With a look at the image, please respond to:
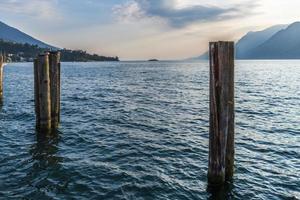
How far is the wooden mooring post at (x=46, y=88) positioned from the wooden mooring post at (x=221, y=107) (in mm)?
9873

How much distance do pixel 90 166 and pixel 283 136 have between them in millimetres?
12153

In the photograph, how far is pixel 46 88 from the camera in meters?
17.2

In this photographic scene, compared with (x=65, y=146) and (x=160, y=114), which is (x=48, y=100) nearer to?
(x=65, y=146)

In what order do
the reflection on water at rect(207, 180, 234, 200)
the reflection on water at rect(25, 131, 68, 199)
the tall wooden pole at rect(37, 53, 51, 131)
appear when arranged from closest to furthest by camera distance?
the reflection on water at rect(207, 180, 234, 200) → the reflection on water at rect(25, 131, 68, 199) → the tall wooden pole at rect(37, 53, 51, 131)

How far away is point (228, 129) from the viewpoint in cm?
1106

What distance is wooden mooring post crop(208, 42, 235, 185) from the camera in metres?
10.4

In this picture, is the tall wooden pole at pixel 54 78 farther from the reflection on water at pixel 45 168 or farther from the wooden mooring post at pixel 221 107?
the wooden mooring post at pixel 221 107

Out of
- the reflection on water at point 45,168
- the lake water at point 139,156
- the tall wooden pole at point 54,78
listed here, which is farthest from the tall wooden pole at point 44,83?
the lake water at point 139,156

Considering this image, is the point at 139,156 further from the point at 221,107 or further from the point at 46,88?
the point at 46,88

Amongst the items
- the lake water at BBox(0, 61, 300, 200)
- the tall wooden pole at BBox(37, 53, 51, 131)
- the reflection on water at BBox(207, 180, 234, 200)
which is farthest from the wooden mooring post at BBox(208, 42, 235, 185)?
the tall wooden pole at BBox(37, 53, 51, 131)

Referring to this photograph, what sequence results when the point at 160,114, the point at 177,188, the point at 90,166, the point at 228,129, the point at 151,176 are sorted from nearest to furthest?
the point at 228,129, the point at 177,188, the point at 151,176, the point at 90,166, the point at 160,114

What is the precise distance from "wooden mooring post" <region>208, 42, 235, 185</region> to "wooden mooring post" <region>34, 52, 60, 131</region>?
9.87 m

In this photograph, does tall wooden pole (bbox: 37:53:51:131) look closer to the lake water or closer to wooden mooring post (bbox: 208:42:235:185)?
the lake water

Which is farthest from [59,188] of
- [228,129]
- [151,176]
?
[228,129]
